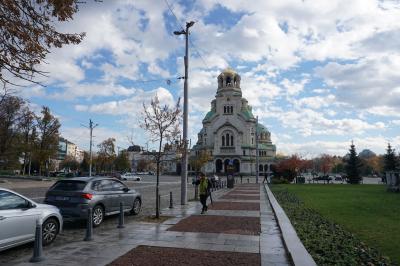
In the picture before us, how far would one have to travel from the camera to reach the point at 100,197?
1241 cm

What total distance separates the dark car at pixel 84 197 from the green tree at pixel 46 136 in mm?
45442

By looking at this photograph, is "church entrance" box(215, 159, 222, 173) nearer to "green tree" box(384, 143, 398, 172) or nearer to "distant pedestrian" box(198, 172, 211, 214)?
"green tree" box(384, 143, 398, 172)

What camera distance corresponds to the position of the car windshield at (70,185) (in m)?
12.0

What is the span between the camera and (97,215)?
40.0 ft

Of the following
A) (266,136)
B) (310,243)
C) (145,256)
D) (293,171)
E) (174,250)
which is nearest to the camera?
(145,256)

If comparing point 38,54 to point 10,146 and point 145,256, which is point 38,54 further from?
point 10,146

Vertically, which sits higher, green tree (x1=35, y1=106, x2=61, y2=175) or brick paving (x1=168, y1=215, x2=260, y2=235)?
green tree (x1=35, y1=106, x2=61, y2=175)

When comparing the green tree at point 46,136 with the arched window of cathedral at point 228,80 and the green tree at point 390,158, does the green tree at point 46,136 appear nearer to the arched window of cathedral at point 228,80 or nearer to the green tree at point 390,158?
the green tree at point 390,158

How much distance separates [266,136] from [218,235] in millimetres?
112589

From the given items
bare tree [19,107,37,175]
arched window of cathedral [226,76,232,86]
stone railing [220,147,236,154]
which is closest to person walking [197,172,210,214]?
bare tree [19,107,37,175]

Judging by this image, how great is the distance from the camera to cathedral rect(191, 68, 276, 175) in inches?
4060

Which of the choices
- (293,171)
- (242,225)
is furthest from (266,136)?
(242,225)

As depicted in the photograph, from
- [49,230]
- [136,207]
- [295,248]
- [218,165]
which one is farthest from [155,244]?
[218,165]

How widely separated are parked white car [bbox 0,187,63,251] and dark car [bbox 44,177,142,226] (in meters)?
2.03
